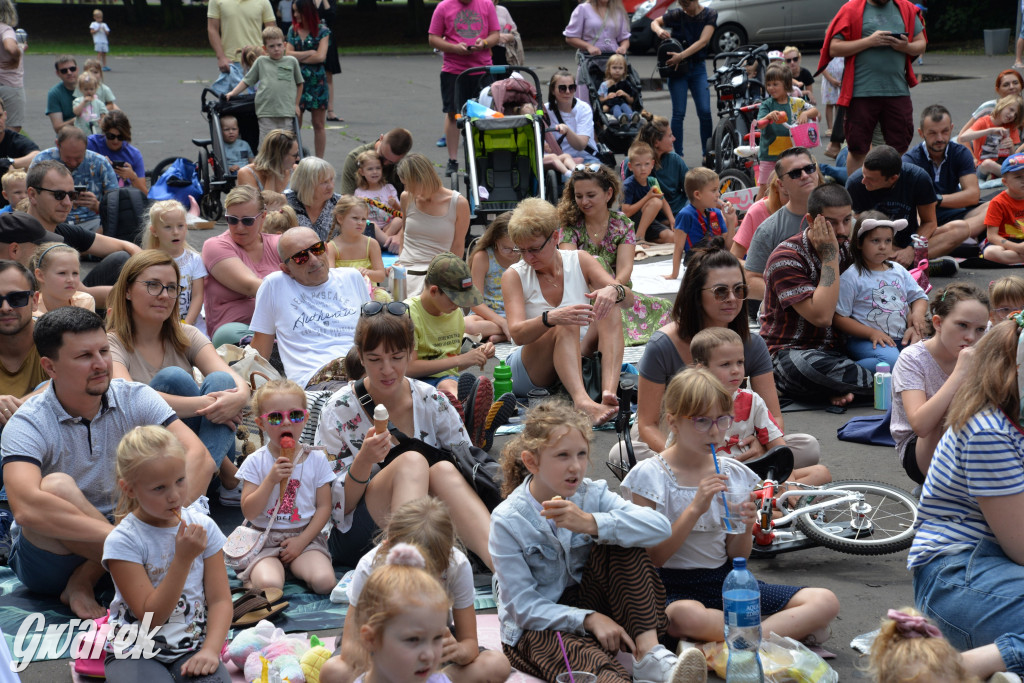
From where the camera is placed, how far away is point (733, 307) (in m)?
4.94

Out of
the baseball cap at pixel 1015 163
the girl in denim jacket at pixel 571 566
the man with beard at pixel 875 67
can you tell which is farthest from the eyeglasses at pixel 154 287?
the man with beard at pixel 875 67

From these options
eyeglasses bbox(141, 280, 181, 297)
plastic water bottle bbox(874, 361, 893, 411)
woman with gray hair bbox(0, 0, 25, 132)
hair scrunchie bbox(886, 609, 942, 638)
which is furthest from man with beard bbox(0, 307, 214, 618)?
woman with gray hair bbox(0, 0, 25, 132)

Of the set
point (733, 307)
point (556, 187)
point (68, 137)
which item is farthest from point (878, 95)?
point (68, 137)

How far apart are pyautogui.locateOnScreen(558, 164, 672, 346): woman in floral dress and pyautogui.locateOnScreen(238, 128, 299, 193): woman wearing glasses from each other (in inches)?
124

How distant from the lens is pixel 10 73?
10641 millimetres

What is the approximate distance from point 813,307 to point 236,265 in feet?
10.8

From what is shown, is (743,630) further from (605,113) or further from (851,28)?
(605,113)

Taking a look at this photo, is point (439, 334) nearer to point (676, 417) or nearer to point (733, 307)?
point (733, 307)

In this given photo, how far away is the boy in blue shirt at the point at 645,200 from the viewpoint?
9.80 meters

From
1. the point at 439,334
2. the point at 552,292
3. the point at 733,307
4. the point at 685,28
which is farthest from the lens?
the point at 685,28

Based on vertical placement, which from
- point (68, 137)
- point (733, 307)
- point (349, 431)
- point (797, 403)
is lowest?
point (797, 403)

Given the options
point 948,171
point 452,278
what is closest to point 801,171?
point 452,278

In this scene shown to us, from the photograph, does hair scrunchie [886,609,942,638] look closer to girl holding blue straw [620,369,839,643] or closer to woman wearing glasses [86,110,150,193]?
girl holding blue straw [620,369,839,643]

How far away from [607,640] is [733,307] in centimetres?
193
